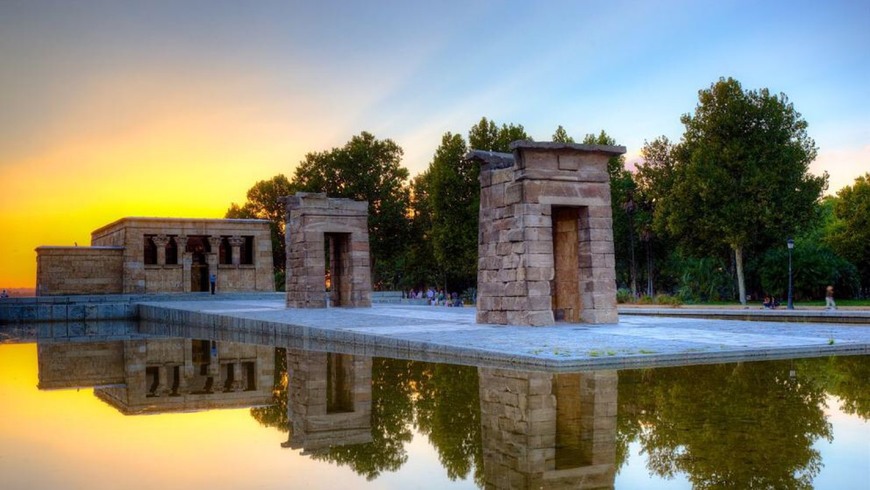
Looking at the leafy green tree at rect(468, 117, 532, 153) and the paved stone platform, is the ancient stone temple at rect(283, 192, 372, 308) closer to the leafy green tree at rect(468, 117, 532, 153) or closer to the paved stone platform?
the paved stone platform

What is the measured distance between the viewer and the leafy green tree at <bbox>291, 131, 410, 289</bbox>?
57938mm

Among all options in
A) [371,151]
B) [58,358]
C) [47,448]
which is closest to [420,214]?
[371,151]

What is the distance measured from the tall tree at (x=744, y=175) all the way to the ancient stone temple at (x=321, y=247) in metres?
19.7

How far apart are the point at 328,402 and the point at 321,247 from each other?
2107 cm

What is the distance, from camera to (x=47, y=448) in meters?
6.52

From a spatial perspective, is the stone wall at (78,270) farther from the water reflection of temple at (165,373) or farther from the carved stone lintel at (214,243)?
the water reflection of temple at (165,373)

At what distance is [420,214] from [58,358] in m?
45.3

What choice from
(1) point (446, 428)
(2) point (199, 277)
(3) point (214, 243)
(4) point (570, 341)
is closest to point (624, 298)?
(3) point (214, 243)

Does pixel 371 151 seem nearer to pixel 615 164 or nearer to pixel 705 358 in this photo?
pixel 615 164

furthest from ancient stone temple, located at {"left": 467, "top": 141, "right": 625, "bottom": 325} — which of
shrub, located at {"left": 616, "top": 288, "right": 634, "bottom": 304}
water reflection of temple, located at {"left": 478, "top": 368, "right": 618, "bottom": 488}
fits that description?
shrub, located at {"left": 616, "top": 288, "right": 634, "bottom": 304}

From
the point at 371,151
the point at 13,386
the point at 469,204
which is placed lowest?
the point at 13,386

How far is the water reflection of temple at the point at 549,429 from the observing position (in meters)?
5.27

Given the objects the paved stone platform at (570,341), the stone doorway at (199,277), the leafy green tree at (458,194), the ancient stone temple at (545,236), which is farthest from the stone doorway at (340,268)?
the stone doorway at (199,277)

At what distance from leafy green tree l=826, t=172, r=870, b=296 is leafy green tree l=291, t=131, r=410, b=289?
28146 millimetres
